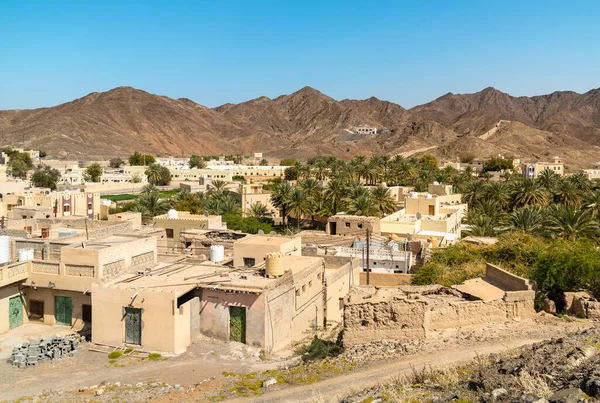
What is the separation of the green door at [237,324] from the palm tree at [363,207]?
2472cm

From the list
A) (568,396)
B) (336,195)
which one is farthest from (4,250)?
(336,195)

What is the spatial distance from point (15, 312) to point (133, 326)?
15.4 ft

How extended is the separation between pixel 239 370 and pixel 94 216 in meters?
39.3

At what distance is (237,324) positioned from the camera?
15.1 meters

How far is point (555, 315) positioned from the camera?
13867mm

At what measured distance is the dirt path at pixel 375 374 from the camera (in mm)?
9938

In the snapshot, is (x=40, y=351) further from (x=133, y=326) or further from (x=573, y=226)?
(x=573, y=226)

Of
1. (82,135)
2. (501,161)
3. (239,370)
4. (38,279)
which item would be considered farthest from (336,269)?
(82,135)

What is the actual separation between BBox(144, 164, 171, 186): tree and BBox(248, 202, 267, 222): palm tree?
37007 millimetres

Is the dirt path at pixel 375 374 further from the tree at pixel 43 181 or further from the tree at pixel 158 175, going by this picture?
the tree at pixel 158 175

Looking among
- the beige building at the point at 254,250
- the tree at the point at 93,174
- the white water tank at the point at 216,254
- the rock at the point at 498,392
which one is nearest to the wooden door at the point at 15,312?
the white water tank at the point at 216,254

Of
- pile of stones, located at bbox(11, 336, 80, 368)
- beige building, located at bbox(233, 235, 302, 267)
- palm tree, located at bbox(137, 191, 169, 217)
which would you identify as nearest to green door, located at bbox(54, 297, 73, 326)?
pile of stones, located at bbox(11, 336, 80, 368)

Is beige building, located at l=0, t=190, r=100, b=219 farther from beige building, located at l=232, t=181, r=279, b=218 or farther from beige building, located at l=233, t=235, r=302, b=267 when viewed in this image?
beige building, located at l=233, t=235, r=302, b=267

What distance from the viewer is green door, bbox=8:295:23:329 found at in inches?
669
